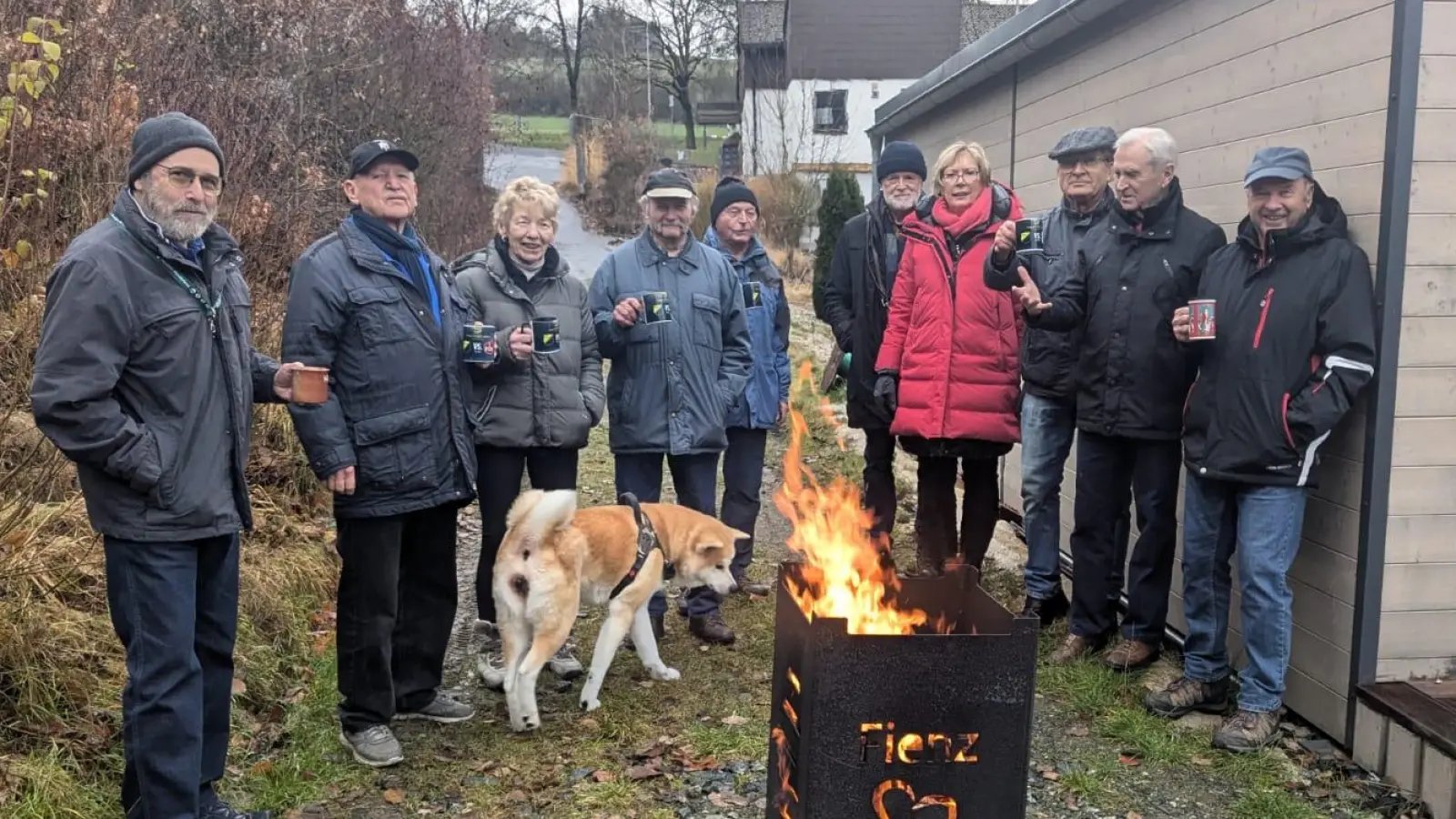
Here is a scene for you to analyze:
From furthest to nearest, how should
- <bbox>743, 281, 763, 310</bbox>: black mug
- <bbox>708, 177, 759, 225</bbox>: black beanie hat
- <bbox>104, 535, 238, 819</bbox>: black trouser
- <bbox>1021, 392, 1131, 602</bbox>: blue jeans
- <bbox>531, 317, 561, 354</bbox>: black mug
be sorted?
<bbox>708, 177, 759, 225</bbox>: black beanie hat < <bbox>743, 281, 763, 310</bbox>: black mug < <bbox>1021, 392, 1131, 602</bbox>: blue jeans < <bbox>531, 317, 561, 354</bbox>: black mug < <bbox>104, 535, 238, 819</bbox>: black trouser

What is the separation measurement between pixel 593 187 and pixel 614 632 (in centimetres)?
3081

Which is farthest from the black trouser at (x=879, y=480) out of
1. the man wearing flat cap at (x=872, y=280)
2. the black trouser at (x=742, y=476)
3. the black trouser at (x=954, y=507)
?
the black trouser at (x=742, y=476)

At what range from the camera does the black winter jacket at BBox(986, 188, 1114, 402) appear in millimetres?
5066

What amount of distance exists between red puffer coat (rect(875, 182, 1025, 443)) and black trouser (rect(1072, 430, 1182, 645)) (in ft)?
1.58

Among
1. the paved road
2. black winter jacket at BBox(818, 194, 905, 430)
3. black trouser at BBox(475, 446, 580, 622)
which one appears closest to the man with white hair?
black winter jacket at BBox(818, 194, 905, 430)

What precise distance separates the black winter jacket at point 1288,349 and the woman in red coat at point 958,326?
1130 mm

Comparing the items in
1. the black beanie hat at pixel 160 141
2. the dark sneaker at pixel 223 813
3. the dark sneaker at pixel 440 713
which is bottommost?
the dark sneaker at pixel 440 713

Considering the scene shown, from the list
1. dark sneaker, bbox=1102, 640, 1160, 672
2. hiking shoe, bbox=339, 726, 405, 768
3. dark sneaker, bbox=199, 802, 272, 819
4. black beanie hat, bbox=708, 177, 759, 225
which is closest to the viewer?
dark sneaker, bbox=199, 802, 272, 819

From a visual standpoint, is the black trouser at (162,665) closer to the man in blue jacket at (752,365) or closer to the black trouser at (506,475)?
the black trouser at (506,475)

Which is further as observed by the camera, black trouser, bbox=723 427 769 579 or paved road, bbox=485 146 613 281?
paved road, bbox=485 146 613 281

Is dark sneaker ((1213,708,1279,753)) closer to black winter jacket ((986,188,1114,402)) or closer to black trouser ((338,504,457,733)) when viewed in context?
black winter jacket ((986,188,1114,402))

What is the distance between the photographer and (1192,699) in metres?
4.59

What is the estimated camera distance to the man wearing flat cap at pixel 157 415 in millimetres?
2963

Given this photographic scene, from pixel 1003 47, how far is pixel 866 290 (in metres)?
2.38
